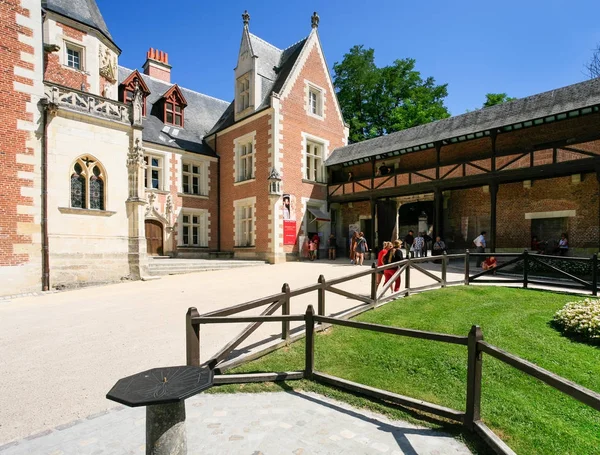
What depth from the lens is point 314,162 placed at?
19875 millimetres

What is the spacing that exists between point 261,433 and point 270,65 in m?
20.4

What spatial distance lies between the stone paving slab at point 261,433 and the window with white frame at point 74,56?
591 inches

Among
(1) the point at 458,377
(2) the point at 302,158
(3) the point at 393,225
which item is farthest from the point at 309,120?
(1) the point at 458,377

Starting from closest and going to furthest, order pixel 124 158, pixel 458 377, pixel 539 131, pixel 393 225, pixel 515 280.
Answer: pixel 458 377 < pixel 515 280 < pixel 124 158 < pixel 539 131 < pixel 393 225

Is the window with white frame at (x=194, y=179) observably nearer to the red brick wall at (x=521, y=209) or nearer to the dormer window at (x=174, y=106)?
the dormer window at (x=174, y=106)

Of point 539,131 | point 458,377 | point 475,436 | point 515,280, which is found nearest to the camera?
point 475,436

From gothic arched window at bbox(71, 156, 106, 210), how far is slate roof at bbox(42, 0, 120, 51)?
6155mm

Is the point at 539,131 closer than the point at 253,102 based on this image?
Yes

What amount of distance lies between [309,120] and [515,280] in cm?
1354

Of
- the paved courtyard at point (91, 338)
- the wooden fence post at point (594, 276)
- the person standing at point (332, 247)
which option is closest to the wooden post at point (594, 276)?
the wooden fence post at point (594, 276)

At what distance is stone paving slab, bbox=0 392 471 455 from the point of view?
2.78 m

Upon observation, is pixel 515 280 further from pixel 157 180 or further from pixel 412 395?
pixel 157 180

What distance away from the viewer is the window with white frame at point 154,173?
17.8 metres

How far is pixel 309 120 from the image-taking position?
19.1 meters
